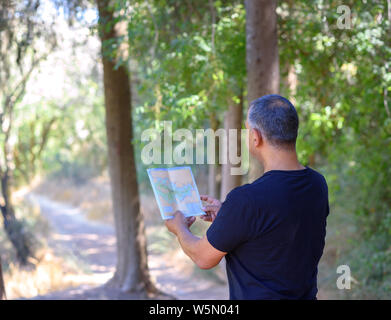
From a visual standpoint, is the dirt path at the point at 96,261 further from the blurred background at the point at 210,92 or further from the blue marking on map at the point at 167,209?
the blue marking on map at the point at 167,209

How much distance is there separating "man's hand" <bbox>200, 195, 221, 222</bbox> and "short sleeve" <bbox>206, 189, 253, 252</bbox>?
520 mm

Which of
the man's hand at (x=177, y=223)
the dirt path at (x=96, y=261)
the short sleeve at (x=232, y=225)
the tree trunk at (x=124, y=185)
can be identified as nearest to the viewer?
the short sleeve at (x=232, y=225)

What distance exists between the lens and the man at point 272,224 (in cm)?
196

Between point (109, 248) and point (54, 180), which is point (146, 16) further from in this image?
point (54, 180)

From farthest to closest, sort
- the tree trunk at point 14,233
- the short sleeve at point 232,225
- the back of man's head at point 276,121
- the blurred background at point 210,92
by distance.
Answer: the tree trunk at point 14,233 < the blurred background at point 210,92 < the back of man's head at point 276,121 < the short sleeve at point 232,225

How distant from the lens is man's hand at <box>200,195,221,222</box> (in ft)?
8.29

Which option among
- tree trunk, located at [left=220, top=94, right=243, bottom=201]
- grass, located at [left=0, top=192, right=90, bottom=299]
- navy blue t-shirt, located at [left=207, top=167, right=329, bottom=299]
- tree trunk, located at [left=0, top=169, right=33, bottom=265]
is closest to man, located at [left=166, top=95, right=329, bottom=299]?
navy blue t-shirt, located at [left=207, top=167, right=329, bottom=299]

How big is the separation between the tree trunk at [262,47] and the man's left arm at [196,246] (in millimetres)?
2557

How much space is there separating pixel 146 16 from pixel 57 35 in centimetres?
214

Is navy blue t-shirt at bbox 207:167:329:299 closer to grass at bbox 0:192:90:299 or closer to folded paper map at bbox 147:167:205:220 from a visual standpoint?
folded paper map at bbox 147:167:205:220

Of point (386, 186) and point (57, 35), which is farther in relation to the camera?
point (386, 186)

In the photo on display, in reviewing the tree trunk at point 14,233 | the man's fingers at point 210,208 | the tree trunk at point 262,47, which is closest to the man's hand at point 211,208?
the man's fingers at point 210,208

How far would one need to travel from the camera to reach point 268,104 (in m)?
2.10

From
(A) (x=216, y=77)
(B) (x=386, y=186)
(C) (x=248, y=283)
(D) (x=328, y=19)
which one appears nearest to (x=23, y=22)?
(A) (x=216, y=77)
